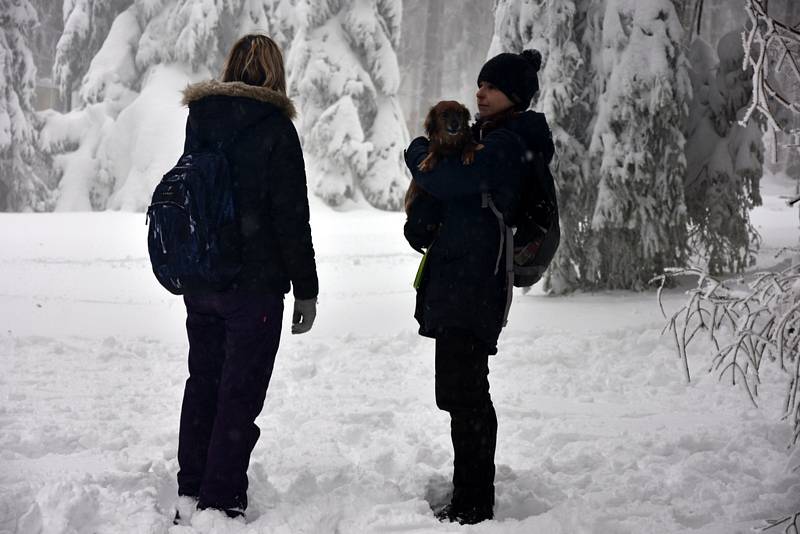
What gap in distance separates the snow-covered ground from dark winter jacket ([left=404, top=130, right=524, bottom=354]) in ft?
2.89

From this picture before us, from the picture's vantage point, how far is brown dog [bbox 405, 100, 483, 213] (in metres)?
2.80

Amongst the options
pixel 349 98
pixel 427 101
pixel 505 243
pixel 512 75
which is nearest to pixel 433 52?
pixel 427 101

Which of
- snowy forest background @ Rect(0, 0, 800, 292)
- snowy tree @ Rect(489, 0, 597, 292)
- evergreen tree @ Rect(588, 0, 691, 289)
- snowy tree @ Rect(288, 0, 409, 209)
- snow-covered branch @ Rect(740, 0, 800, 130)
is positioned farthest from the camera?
snowy tree @ Rect(288, 0, 409, 209)

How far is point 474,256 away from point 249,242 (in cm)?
94

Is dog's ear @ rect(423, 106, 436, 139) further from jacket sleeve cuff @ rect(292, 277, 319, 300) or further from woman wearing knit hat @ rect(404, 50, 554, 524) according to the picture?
jacket sleeve cuff @ rect(292, 277, 319, 300)

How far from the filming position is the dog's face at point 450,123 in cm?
280

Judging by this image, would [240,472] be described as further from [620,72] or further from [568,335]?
[620,72]

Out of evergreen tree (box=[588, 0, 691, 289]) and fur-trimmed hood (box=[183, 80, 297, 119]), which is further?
evergreen tree (box=[588, 0, 691, 289])

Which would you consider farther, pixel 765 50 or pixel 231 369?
pixel 231 369

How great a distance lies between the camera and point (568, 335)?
6496 millimetres

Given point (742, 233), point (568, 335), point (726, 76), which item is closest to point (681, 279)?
point (742, 233)

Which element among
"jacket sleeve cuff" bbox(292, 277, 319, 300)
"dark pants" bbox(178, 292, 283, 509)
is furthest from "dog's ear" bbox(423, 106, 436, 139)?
"dark pants" bbox(178, 292, 283, 509)

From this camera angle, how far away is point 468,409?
2.96 metres

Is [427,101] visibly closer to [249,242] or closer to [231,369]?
[249,242]
